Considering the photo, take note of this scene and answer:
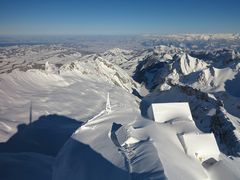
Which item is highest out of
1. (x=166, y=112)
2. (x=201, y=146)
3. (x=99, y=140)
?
(x=99, y=140)

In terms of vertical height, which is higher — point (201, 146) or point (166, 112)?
point (166, 112)

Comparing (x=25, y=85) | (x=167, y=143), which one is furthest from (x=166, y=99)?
(x=167, y=143)

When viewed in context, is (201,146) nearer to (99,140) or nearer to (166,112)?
(166,112)

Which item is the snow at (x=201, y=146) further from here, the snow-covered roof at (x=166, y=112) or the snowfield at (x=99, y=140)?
the snow-covered roof at (x=166, y=112)

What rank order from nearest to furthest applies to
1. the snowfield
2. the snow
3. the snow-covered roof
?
the snowfield < the snow < the snow-covered roof

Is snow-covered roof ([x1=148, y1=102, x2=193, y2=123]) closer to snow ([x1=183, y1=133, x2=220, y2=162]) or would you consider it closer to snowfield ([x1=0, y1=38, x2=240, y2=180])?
snowfield ([x1=0, y1=38, x2=240, y2=180])

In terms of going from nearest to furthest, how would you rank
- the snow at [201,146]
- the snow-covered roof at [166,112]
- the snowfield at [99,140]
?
the snowfield at [99,140], the snow at [201,146], the snow-covered roof at [166,112]

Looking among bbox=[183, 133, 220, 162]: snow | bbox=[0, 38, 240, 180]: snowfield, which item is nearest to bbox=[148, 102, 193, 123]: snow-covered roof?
bbox=[0, 38, 240, 180]: snowfield

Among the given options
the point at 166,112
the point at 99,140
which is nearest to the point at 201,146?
the point at 166,112

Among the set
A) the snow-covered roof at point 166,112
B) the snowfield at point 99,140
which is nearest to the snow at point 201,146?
the snowfield at point 99,140

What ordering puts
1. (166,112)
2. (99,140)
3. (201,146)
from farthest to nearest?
(166,112)
(201,146)
(99,140)

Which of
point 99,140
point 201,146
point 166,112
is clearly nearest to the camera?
point 99,140
